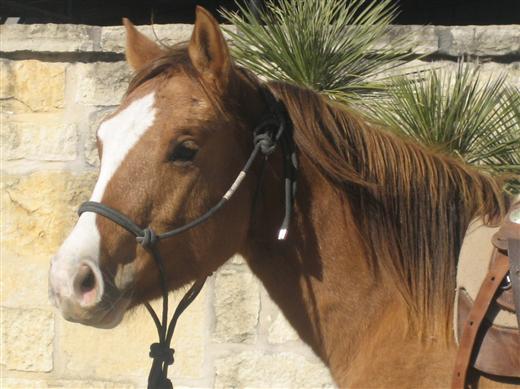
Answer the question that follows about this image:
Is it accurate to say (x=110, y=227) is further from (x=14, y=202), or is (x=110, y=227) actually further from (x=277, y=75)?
(x=14, y=202)

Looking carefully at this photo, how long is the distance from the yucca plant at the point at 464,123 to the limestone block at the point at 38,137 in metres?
1.47

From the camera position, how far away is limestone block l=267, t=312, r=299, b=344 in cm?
324

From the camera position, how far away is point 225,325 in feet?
10.7

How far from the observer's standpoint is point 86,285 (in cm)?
172

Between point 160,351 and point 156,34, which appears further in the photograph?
point 156,34

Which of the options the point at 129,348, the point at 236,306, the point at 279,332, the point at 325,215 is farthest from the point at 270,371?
the point at 325,215

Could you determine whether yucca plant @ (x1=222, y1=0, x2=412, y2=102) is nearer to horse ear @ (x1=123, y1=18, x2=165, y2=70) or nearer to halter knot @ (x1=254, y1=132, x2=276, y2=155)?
horse ear @ (x1=123, y1=18, x2=165, y2=70)

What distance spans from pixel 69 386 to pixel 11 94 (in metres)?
1.32

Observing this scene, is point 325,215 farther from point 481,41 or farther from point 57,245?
point 57,245

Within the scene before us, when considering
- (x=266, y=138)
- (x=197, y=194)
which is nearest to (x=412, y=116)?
(x=266, y=138)

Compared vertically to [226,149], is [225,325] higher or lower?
lower

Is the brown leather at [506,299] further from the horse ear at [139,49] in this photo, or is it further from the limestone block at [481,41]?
the limestone block at [481,41]

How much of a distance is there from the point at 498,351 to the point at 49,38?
248cm

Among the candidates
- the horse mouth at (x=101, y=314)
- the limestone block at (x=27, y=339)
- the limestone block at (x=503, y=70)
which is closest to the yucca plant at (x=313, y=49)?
the limestone block at (x=503, y=70)
